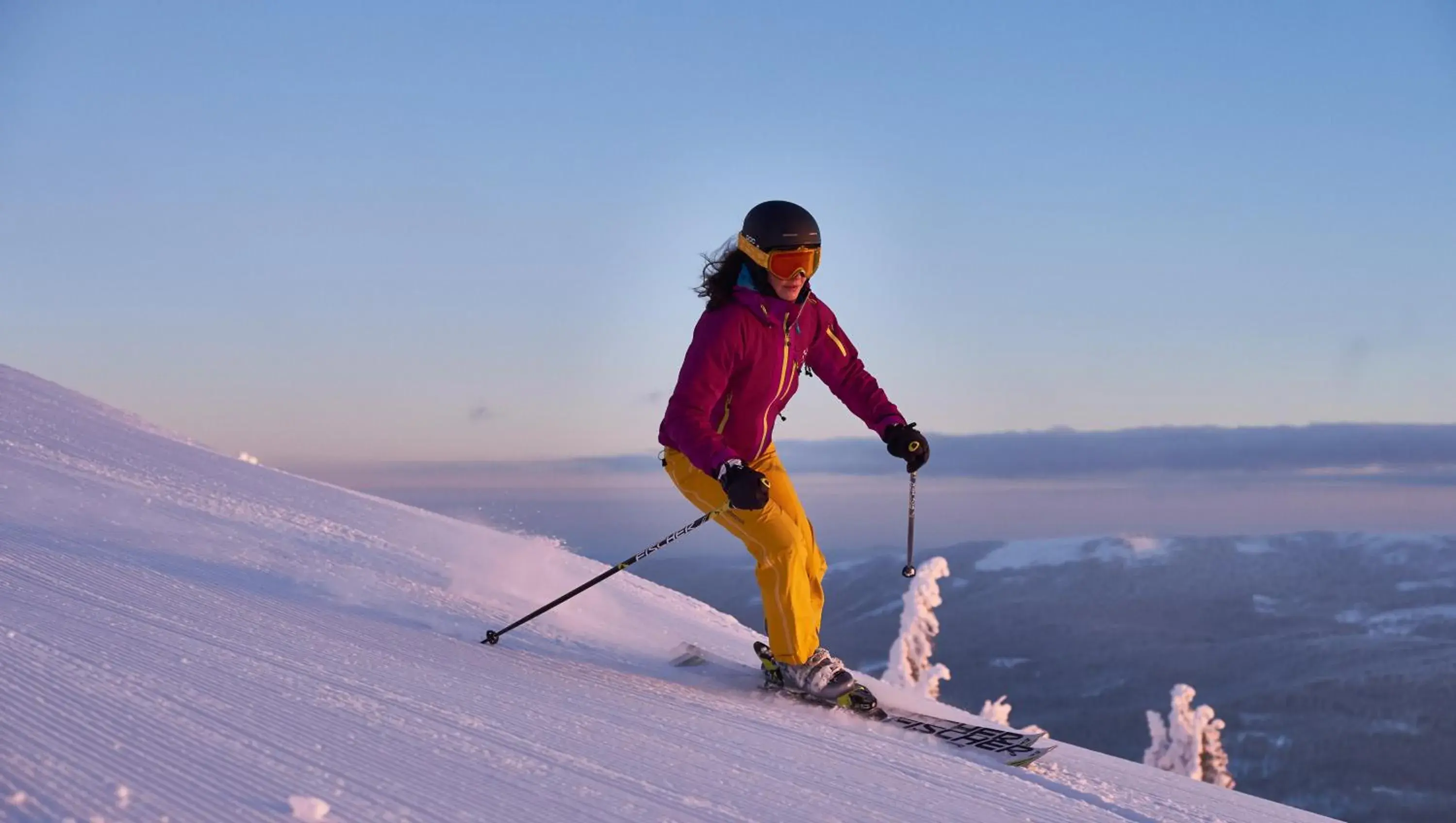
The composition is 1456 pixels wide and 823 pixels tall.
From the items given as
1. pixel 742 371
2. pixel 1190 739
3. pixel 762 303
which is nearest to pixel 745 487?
pixel 742 371

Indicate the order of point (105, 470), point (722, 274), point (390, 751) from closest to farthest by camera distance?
point (390, 751) < point (722, 274) < point (105, 470)

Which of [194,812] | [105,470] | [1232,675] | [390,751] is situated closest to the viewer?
[194,812]

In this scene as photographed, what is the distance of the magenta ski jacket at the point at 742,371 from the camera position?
462 centimetres

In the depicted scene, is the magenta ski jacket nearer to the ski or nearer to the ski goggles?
the ski goggles

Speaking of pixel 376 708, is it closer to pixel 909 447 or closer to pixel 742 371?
pixel 742 371

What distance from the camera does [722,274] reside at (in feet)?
16.1

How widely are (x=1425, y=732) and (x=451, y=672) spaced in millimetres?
178721

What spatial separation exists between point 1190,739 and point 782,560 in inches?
1651

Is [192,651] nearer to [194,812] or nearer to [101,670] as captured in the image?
[101,670]

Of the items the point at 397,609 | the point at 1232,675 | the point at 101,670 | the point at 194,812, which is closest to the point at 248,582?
the point at 397,609

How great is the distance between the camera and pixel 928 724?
4555 millimetres

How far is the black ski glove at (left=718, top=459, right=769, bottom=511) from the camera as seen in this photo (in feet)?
14.1

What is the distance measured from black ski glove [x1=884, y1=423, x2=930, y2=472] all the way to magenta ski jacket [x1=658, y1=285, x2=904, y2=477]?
47 centimetres

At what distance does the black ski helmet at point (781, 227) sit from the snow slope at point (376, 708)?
6.23ft
